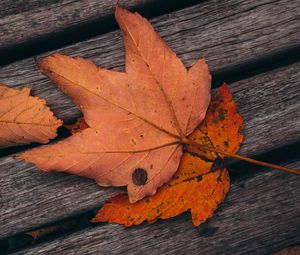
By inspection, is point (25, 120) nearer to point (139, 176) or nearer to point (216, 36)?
point (139, 176)

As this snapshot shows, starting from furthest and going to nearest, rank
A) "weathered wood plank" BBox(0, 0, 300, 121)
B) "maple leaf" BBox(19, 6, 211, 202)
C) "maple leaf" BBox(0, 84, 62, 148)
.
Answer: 1. "weathered wood plank" BBox(0, 0, 300, 121)
2. "maple leaf" BBox(0, 84, 62, 148)
3. "maple leaf" BBox(19, 6, 211, 202)

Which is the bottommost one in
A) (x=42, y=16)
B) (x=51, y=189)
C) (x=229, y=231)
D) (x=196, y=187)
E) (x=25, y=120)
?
(x=229, y=231)

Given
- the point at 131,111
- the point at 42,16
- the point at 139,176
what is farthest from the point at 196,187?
the point at 42,16

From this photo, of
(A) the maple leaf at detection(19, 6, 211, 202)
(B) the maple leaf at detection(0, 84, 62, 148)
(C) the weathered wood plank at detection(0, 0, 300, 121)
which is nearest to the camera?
(A) the maple leaf at detection(19, 6, 211, 202)

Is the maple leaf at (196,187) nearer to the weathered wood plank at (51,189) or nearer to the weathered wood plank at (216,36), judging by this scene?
the weathered wood plank at (51,189)

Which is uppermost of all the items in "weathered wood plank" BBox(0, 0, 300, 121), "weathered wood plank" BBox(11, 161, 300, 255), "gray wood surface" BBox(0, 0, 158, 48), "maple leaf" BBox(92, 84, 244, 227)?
"gray wood surface" BBox(0, 0, 158, 48)

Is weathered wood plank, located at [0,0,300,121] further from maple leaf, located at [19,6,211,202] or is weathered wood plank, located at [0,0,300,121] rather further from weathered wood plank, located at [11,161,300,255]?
weathered wood plank, located at [11,161,300,255]

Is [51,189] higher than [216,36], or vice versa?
[216,36]

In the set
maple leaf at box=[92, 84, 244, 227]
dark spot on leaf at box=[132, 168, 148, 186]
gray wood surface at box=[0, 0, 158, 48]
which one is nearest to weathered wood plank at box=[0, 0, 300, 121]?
gray wood surface at box=[0, 0, 158, 48]
